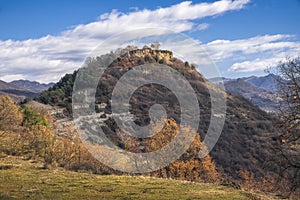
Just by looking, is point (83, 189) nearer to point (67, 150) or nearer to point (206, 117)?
point (67, 150)

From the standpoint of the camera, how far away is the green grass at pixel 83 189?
1861 centimetres

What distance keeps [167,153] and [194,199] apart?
29.2 metres

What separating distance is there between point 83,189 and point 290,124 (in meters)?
11.9

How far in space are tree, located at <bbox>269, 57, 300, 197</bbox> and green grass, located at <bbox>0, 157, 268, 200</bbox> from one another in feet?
20.3

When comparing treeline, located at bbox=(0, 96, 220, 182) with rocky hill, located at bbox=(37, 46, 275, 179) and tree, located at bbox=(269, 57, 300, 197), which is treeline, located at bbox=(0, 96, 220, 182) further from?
rocky hill, located at bbox=(37, 46, 275, 179)

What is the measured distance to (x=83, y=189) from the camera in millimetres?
20984

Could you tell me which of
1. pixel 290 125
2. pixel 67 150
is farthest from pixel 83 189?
pixel 67 150

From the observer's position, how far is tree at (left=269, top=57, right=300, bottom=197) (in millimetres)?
15578

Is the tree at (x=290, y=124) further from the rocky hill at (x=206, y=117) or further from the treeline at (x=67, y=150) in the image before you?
the rocky hill at (x=206, y=117)

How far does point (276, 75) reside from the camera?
1827 cm

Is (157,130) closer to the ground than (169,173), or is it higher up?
higher up

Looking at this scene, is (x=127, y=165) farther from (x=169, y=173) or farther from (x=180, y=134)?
(x=180, y=134)

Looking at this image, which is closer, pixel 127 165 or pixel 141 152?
pixel 127 165

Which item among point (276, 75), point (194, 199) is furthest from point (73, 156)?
point (276, 75)
